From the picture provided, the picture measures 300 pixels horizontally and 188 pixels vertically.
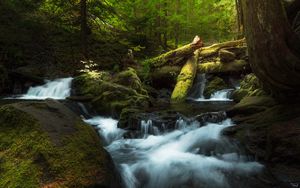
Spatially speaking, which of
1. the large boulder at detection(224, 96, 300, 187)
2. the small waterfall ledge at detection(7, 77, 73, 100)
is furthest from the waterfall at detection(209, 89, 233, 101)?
the small waterfall ledge at detection(7, 77, 73, 100)

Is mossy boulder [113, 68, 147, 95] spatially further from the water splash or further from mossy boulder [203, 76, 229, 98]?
mossy boulder [203, 76, 229, 98]

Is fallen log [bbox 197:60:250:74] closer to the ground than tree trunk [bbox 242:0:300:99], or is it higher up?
higher up

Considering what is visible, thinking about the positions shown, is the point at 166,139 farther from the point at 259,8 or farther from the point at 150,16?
the point at 150,16

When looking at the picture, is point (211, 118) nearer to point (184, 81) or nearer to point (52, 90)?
point (184, 81)

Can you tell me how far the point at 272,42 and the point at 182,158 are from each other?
2810 mm

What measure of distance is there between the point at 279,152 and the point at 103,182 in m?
3.43

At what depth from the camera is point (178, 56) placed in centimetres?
1547

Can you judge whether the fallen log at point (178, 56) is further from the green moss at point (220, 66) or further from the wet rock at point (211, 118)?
the wet rock at point (211, 118)

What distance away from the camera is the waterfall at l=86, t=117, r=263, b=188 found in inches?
206

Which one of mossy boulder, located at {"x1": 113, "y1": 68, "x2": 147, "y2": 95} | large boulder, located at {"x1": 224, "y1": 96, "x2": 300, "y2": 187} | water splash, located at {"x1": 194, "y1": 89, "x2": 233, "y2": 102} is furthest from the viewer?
water splash, located at {"x1": 194, "y1": 89, "x2": 233, "y2": 102}

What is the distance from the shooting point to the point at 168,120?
839cm

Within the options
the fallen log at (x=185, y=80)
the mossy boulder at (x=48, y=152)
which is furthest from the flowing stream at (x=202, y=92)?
the mossy boulder at (x=48, y=152)

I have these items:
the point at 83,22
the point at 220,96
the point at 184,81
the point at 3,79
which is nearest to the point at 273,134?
the point at 220,96

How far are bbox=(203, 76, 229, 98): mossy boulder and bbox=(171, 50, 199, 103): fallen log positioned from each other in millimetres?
762
